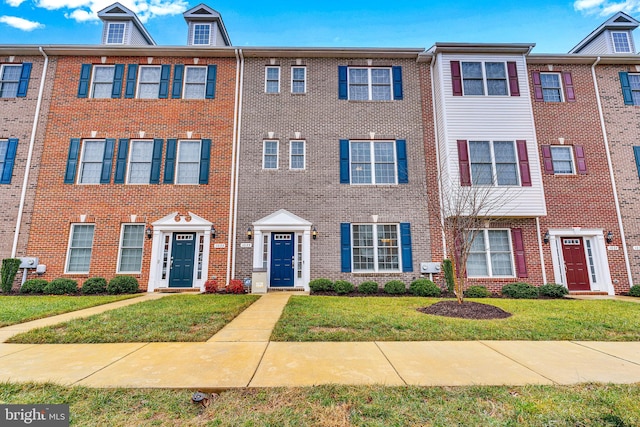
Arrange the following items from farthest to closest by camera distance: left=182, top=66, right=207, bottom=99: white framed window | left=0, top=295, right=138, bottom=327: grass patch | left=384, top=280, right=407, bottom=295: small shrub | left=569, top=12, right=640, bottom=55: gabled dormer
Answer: left=569, top=12, right=640, bottom=55: gabled dormer
left=182, top=66, right=207, bottom=99: white framed window
left=384, top=280, right=407, bottom=295: small shrub
left=0, top=295, right=138, bottom=327: grass patch

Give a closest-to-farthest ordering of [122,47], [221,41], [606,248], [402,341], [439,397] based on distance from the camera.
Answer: [439,397]
[402,341]
[606,248]
[122,47]
[221,41]

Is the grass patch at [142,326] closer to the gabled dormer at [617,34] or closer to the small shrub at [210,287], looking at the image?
the small shrub at [210,287]

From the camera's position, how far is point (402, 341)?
172 inches

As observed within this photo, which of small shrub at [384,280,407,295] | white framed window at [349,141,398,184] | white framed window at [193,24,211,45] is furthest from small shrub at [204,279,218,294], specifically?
white framed window at [193,24,211,45]

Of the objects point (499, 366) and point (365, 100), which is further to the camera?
point (365, 100)

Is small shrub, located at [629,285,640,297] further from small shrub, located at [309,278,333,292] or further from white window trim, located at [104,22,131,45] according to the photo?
white window trim, located at [104,22,131,45]

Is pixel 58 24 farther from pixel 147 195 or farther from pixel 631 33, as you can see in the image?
pixel 631 33

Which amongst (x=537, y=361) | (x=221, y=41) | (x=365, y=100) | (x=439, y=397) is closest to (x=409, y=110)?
(x=365, y=100)

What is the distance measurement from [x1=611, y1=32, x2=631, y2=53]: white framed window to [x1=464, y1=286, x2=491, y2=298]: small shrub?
44.4 feet

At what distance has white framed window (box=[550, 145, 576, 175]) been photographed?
1186 centimetres

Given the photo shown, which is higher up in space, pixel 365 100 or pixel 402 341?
pixel 365 100

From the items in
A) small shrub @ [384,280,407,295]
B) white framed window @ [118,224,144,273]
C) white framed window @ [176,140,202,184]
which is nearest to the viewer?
small shrub @ [384,280,407,295]

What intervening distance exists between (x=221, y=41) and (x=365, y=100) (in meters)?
7.75

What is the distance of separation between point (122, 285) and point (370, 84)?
12.1m
